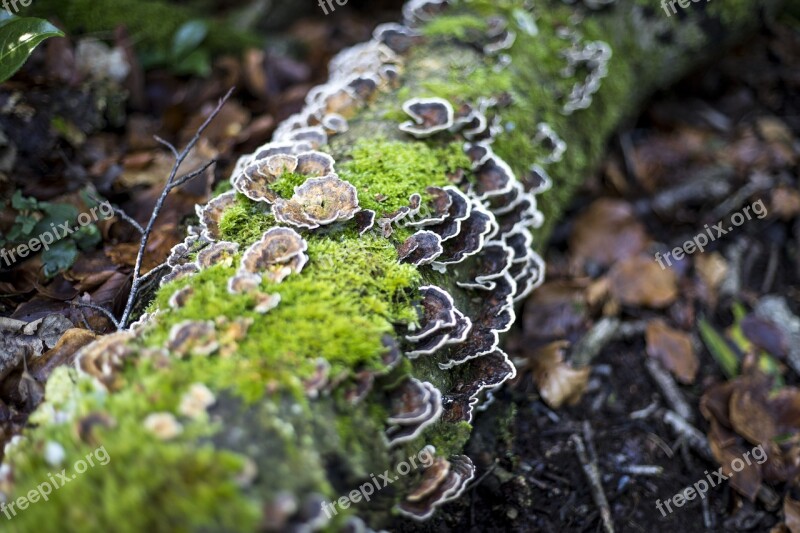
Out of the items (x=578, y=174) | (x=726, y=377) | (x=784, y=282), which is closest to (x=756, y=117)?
→ (x=784, y=282)

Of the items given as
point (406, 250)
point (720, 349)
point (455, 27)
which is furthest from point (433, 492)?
point (455, 27)

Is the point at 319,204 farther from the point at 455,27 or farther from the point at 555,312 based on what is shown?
the point at 455,27

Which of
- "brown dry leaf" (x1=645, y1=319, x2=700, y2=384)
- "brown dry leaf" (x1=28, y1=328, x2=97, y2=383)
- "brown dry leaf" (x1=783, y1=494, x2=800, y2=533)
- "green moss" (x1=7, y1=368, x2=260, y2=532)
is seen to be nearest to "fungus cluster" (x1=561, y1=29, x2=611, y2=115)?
"brown dry leaf" (x1=645, y1=319, x2=700, y2=384)

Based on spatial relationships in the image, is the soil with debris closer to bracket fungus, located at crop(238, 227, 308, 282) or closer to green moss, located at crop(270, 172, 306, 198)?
bracket fungus, located at crop(238, 227, 308, 282)

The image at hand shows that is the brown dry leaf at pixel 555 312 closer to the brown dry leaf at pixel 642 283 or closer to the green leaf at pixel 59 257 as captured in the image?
the brown dry leaf at pixel 642 283

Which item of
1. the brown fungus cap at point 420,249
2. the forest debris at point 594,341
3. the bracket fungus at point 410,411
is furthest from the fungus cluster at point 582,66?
the bracket fungus at point 410,411

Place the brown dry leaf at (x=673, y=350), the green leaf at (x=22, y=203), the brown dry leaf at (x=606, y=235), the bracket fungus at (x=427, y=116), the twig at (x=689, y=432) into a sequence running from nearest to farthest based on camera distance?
the green leaf at (x=22, y=203) → the bracket fungus at (x=427, y=116) → the twig at (x=689, y=432) → the brown dry leaf at (x=673, y=350) → the brown dry leaf at (x=606, y=235)
